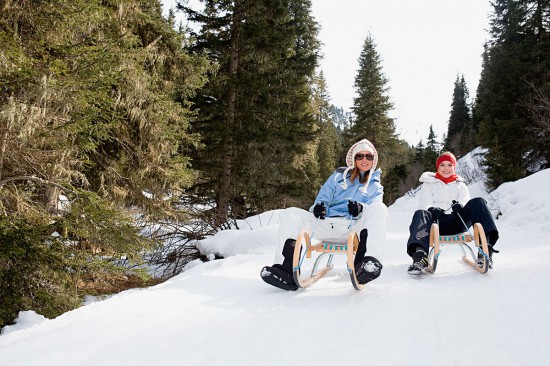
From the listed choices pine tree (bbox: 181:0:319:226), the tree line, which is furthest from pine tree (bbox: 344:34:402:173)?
pine tree (bbox: 181:0:319:226)

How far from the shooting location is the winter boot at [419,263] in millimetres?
3743

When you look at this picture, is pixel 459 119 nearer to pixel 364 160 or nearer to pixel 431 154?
pixel 431 154

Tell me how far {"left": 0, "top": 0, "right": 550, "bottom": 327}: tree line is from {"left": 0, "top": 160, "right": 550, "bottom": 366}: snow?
1.19 metres

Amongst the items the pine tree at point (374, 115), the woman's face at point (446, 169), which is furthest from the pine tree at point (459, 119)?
the woman's face at point (446, 169)

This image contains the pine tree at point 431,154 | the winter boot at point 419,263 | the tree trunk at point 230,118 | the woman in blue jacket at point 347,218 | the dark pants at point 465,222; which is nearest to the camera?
the woman in blue jacket at point 347,218

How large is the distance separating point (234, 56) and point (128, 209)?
6147mm

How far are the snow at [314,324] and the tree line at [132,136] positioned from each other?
3.91ft

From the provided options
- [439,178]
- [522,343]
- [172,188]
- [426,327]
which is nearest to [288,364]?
[426,327]

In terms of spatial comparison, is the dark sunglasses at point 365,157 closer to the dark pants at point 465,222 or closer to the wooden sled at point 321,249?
the dark pants at point 465,222

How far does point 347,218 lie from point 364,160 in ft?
2.35

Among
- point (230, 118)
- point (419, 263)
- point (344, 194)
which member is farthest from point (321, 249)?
point (230, 118)

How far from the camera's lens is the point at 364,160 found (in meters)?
3.94

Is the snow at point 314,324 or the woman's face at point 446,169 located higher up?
the woman's face at point 446,169

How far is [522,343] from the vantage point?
2133 millimetres
